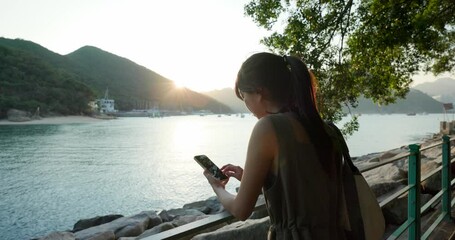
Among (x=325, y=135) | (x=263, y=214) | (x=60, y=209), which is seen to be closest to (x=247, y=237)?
(x=263, y=214)

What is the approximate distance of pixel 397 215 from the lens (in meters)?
5.05

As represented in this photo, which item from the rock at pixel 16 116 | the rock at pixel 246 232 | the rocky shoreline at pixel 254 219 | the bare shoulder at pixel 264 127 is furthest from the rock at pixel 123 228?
the rock at pixel 16 116

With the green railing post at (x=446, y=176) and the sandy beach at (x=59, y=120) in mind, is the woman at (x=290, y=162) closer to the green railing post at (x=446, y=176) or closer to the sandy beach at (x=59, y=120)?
the green railing post at (x=446, y=176)

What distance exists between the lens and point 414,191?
2.90 meters

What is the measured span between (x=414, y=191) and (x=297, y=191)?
2.15 metres

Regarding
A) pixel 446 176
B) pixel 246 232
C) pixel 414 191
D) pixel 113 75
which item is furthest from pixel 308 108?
pixel 113 75

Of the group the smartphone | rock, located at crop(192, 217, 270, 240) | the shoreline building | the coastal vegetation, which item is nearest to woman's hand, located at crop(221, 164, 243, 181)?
the smartphone

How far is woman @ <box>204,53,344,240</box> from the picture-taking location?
118 cm

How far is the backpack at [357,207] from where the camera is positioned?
1.29 metres

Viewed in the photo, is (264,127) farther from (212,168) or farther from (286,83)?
(212,168)

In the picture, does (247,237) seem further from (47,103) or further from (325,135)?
(47,103)

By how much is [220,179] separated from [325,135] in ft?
1.52

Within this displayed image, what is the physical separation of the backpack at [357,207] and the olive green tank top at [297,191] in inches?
4.1

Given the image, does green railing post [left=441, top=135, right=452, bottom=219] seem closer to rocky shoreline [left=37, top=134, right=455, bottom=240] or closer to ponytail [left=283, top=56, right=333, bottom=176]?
rocky shoreline [left=37, top=134, right=455, bottom=240]
